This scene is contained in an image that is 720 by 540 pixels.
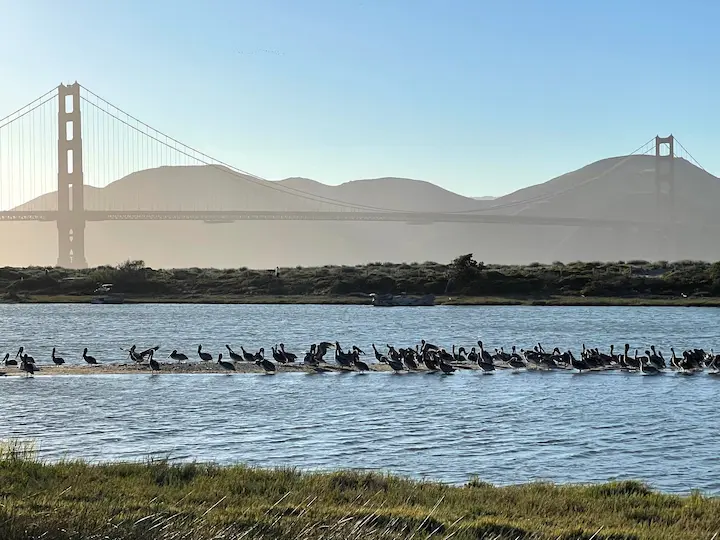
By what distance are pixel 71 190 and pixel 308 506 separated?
75.0 metres

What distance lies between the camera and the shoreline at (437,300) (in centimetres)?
4909

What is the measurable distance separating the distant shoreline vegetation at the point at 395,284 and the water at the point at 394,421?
2359 cm

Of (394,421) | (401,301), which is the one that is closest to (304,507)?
(394,421)

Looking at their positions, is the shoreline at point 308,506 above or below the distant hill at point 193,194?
below

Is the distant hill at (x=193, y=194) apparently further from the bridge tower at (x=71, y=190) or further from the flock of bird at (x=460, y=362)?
the flock of bird at (x=460, y=362)

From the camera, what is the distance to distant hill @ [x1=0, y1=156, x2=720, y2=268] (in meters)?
104

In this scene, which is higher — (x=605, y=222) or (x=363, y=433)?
(x=605, y=222)

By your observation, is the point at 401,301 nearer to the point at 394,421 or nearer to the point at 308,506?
the point at 394,421

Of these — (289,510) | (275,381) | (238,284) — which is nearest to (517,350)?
(275,381)

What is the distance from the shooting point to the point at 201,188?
131 meters

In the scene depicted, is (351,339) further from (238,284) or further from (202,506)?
(238,284)

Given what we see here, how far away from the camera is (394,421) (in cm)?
1550

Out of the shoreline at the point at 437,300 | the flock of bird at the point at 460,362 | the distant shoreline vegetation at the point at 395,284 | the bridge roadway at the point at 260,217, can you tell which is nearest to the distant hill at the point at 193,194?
the bridge roadway at the point at 260,217

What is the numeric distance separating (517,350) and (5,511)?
2109 centimetres
